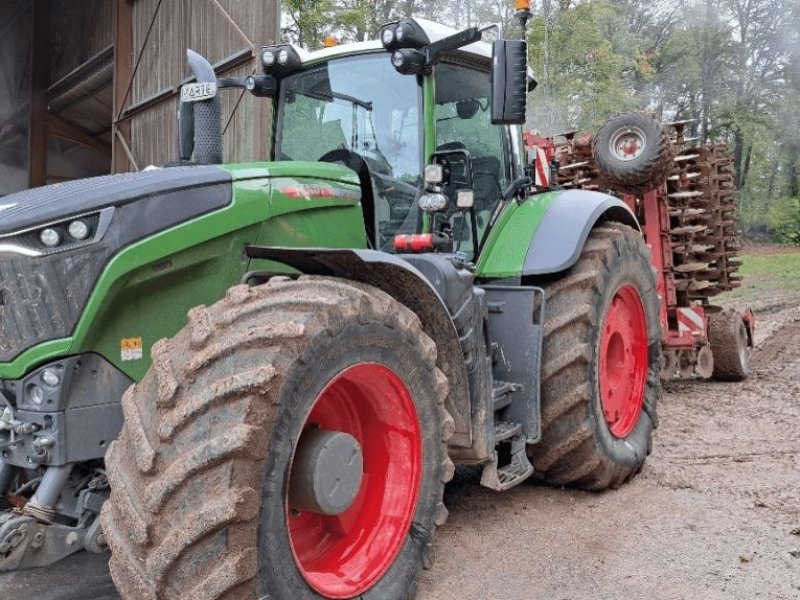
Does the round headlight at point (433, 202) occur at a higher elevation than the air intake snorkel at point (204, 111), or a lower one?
lower

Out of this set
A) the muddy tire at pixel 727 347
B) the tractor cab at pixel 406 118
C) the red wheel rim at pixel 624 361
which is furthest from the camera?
the muddy tire at pixel 727 347

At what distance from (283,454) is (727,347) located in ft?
21.0

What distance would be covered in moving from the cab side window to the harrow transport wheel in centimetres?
134

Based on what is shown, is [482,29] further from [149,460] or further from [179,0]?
[179,0]

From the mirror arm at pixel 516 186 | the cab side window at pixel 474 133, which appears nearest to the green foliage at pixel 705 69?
the mirror arm at pixel 516 186

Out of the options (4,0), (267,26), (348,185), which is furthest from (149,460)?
(4,0)

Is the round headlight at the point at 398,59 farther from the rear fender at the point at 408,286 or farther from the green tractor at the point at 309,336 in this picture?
the rear fender at the point at 408,286

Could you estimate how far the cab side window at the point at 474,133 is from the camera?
12.9ft

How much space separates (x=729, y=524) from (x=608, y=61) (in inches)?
879

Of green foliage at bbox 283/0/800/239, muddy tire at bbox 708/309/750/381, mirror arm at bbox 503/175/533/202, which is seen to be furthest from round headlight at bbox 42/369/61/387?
green foliage at bbox 283/0/800/239

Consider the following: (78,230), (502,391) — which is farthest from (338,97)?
(78,230)

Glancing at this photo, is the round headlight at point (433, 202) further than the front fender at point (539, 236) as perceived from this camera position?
No

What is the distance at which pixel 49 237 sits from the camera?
251cm

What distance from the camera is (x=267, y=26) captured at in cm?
919
